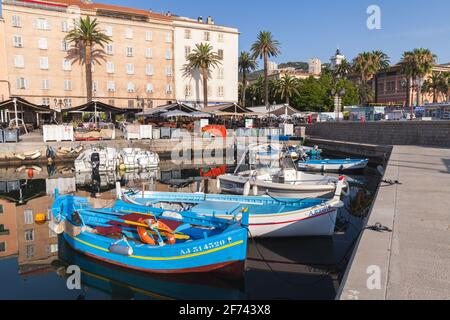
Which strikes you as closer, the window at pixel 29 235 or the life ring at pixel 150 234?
the life ring at pixel 150 234

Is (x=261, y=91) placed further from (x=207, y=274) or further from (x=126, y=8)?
(x=207, y=274)

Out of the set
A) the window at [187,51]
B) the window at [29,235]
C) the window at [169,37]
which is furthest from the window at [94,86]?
the window at [29,235]

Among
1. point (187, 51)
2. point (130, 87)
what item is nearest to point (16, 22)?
point (130, 87)

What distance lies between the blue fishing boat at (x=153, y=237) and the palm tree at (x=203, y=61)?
4362 cm

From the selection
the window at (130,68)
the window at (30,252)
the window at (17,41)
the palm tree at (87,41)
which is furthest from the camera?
the window at (130,68)

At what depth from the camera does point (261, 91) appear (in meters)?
83.6

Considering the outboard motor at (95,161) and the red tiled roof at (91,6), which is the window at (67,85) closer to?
the red tiled roof at (91,6)

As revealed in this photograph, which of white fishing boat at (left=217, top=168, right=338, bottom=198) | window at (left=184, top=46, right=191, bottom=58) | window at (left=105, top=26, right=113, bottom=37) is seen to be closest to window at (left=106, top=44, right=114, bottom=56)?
window at (left=105, top=26, right=113, bottom=37)

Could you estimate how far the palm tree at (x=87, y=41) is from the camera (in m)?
47.7

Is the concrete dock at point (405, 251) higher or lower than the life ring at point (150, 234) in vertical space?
higher

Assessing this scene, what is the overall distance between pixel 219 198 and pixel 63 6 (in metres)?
47.1

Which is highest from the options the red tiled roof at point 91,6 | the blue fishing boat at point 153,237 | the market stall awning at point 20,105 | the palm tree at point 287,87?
the red tiled roof at point 91,6

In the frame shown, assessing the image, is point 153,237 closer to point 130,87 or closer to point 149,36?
point 130,87
